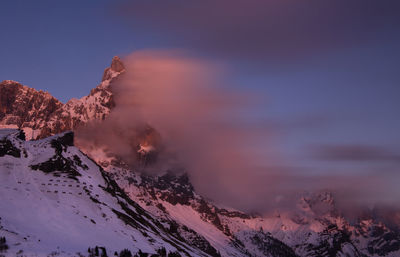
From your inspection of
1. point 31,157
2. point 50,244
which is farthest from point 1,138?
point 50,244

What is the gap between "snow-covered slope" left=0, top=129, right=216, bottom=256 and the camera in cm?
9762

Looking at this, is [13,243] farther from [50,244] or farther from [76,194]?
[76,194]

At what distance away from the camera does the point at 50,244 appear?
95.9 m

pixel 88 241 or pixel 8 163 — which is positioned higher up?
pixel 8 163

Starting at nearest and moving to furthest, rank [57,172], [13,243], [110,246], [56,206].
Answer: [13,243] → [110,246] → [56,206] → [57,172]

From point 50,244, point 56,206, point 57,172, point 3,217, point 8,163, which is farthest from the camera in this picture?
point 57,172

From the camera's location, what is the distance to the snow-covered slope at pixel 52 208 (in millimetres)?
97625

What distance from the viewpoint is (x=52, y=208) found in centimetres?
13400

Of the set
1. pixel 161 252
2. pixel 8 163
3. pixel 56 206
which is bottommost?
pixel 161 252

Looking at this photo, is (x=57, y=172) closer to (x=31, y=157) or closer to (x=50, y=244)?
(x=31, y=157)

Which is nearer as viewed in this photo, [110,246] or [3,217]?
[3,217]

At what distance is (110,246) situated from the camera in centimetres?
11825

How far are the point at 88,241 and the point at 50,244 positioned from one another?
18370 mm

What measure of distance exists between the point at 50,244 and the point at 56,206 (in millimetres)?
43497
